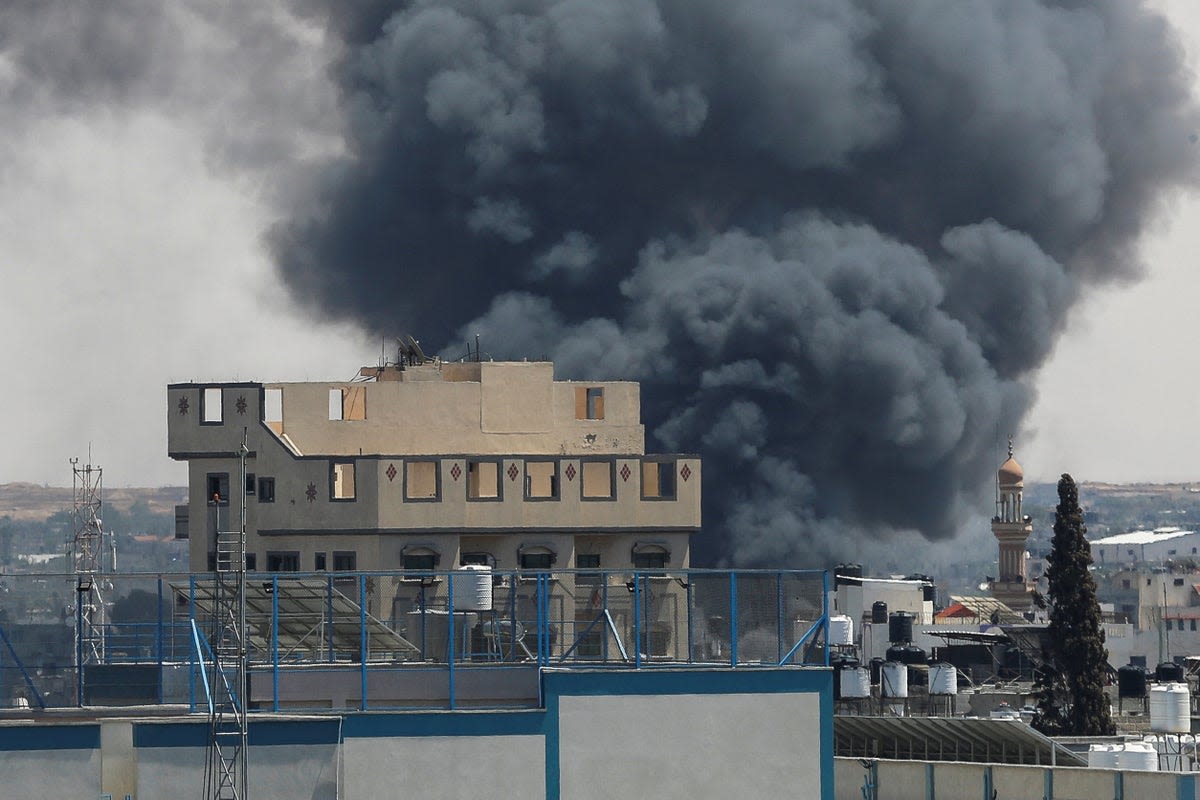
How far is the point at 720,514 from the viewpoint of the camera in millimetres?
103000

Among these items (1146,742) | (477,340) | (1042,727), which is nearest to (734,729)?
(1146,742)

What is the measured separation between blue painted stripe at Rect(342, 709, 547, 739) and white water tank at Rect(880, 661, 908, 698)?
24.6 metres

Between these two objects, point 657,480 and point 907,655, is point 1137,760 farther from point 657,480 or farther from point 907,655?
point 657,480

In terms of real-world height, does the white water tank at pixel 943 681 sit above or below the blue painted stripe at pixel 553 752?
below

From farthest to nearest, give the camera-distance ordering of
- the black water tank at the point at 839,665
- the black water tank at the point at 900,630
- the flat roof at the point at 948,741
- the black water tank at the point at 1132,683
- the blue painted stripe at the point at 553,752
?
the black water tank at the point at 900,630 → the black water tank at the point at 1132,683 → the black water tank at the point at 839,665 → the flat roof at the point at 948,741 → the blue painted stripe at the point at 553,752

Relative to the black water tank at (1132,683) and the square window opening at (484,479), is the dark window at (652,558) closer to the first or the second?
the square window opening at (484,479)

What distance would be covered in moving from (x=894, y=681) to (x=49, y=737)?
89.6 feet

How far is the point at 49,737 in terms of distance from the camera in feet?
83.6

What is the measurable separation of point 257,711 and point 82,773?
1933 mm

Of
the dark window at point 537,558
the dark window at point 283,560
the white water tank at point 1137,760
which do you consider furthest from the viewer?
the dark window at point 537,558

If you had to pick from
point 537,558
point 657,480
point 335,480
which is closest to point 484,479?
point 537,558

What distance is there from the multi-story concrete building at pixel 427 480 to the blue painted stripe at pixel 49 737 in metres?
42.1

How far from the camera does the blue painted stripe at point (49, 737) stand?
2544 cm

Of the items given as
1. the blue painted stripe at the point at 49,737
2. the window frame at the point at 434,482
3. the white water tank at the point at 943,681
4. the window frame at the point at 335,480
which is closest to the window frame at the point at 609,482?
the window frame at the point at 434,482
